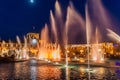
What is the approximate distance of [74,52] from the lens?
137000 millimetres

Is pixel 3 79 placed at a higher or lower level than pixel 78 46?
lower

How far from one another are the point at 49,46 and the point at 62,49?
26.5 feet

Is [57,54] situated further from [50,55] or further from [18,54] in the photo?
[18,54]

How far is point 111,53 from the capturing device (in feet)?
395

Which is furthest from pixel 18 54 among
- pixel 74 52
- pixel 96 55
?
pixel 96 55

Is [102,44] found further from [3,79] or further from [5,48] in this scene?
[3,79]

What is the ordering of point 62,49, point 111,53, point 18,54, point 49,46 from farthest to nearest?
point 18,54 → point 111,53 → point 49,46 → point 62,49

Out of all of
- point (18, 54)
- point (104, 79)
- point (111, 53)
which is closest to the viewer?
point (104, 79)

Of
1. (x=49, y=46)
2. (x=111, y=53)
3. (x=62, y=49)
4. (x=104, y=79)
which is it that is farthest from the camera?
(x=111, y=53)

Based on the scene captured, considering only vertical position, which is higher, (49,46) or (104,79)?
(49,46)

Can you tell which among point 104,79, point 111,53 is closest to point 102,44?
point 111,53

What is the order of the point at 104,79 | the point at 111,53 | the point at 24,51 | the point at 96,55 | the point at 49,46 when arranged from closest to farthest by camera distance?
the point at 104,79, the point at 96,55, the point at 49,46, the point at 111,53, the point at 24,51

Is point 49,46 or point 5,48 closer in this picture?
point 49,46

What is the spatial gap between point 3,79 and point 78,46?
115m
